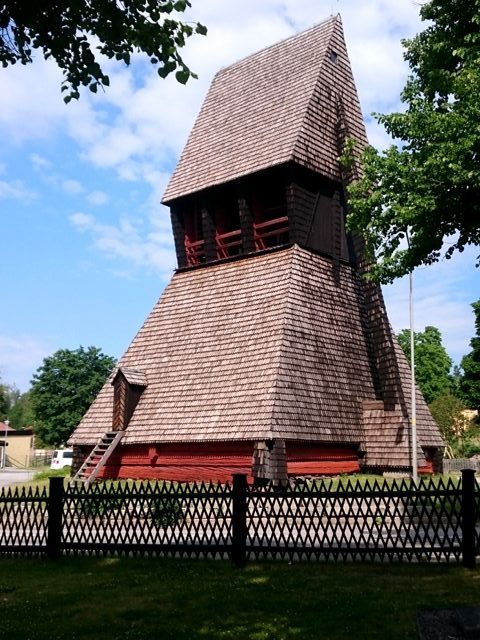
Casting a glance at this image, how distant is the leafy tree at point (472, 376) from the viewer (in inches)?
2318

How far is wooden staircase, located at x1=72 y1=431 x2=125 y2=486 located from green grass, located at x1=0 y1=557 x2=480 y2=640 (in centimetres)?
1148

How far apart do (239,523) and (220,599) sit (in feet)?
7.64

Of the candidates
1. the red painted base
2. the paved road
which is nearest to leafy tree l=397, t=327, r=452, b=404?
the paved road

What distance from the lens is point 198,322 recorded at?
24609 millimetres

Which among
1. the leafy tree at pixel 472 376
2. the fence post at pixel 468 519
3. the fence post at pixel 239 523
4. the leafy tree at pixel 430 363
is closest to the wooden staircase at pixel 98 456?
the fence post at pixel 239 523

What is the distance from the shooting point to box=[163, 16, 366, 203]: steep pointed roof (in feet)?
81.6

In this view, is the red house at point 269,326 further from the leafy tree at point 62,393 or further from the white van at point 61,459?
the leafy tree at point 62,393

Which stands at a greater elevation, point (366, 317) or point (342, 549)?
point (366, 317)

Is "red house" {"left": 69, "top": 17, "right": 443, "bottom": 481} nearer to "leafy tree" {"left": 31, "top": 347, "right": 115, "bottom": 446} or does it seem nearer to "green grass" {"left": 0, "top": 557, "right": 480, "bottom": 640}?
"green grass" {"left": 0, "top": 557, "right": 480, "bottom": 640}

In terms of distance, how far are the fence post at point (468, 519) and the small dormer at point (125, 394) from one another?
15311 mm

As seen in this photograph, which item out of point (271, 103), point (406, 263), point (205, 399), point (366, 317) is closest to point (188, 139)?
point (271, 103)

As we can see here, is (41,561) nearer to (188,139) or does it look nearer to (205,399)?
(205,399)

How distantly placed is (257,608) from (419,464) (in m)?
15.1

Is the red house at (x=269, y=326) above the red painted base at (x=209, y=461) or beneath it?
above
